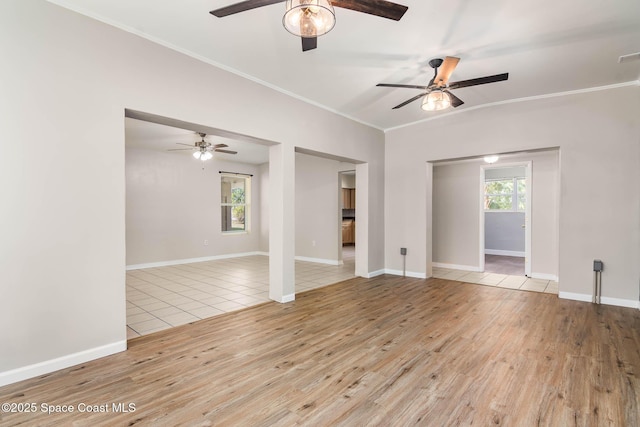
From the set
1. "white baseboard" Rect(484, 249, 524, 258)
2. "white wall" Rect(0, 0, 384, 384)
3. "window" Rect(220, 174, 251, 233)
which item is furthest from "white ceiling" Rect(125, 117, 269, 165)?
"white baseboard" Rect(484, 249, 524, 258)

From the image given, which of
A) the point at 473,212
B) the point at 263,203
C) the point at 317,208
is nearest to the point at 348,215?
the point at 263,203

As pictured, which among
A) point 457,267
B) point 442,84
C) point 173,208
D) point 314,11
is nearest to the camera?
point 314,11

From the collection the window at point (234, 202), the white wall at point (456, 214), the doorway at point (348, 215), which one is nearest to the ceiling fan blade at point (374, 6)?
the white wall at point (456, 214)

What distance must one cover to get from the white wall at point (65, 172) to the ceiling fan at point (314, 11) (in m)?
1.22

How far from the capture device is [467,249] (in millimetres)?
6266

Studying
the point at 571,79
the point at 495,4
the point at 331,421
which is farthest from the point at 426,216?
the point at 331,421

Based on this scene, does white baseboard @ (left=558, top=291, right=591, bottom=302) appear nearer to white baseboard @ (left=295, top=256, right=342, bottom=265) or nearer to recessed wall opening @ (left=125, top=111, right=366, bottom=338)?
recessed wall opening @ (left=125, top=111, right=366, bottom=338)

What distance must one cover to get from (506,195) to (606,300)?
4873 millimetres

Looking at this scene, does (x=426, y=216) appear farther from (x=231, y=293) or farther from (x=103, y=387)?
(x=103, y=387)

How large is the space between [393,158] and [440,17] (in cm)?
339

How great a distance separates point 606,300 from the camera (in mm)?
3945

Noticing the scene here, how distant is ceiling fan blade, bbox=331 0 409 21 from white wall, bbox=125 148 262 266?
6.23 meters

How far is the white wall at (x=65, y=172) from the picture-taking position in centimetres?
214

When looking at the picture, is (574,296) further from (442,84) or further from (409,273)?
(442,84)
